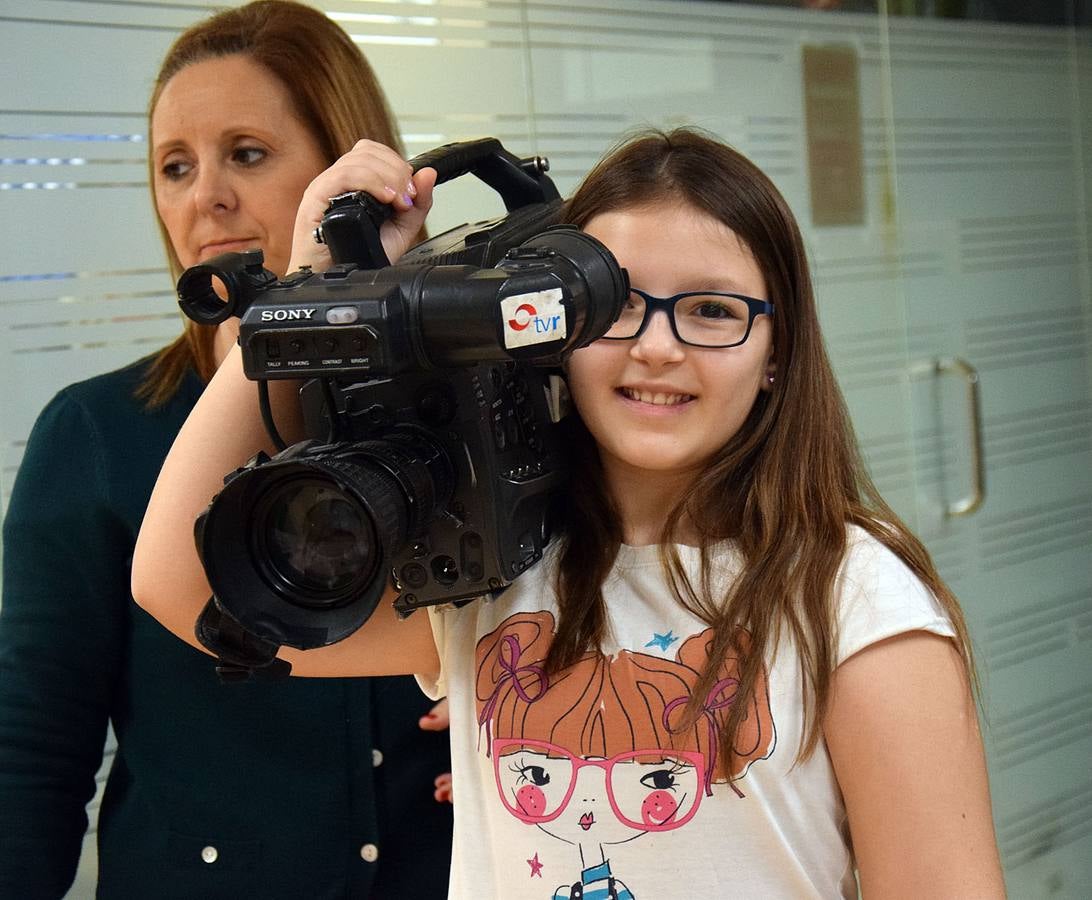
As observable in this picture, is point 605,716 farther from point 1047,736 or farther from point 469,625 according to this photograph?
point 1047,736

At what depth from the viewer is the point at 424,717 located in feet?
4.69

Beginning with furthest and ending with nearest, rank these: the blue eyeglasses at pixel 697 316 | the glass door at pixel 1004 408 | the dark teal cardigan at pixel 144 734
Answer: the glass door at pixel 1004 408
the dark teal cardigan at pixel 144 734
the blue eyeglasses at pixel 697 316

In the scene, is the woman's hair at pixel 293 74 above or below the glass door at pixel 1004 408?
above

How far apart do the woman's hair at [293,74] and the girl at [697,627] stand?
0.37 metres

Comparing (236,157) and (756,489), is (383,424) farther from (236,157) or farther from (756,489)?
(236,157)

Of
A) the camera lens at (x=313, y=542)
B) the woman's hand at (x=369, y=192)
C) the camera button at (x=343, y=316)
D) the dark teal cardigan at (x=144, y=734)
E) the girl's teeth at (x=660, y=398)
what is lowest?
the dark teal cardigan at (x=144, y=734)

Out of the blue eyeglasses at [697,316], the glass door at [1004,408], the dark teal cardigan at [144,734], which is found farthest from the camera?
the glass door at [1004,408]

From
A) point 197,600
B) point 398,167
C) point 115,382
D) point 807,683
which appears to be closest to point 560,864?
point 807,683

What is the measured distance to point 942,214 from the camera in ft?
9.36

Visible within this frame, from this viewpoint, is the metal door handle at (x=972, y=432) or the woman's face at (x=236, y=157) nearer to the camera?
the woman's face at (x=236, y=157)

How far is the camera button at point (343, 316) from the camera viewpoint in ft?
2.80

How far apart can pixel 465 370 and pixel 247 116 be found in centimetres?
60

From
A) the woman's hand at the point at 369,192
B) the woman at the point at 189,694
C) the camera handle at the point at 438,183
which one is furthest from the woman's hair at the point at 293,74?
the woman's hand at the point at 369,192

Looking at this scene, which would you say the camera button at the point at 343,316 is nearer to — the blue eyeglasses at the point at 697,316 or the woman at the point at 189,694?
the blue eyeglasses at the point at 697,316
